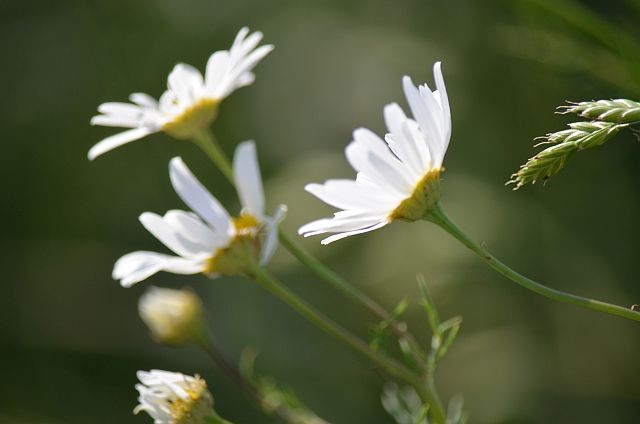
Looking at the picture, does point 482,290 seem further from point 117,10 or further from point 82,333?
point 117,10

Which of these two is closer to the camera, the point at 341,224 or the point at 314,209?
the point at 341,224

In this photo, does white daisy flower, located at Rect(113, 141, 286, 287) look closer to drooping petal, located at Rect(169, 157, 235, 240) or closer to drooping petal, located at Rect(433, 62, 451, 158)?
drooping petal, located at Rect(169, 157, 235, 240)

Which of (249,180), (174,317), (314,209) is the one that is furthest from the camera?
(314,209)

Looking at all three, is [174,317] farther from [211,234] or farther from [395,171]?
[395,171]

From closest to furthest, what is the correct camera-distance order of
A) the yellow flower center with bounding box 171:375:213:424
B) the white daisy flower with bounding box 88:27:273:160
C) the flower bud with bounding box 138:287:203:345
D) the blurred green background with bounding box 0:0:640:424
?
the yellow flower center with bounding box 171:375:213:424 → the white daisy flower with bounding box 88:27:273:160 → the flower bud with bounding box 138:287:203:345 → the blurred green background with bounding box 0:0:640:424

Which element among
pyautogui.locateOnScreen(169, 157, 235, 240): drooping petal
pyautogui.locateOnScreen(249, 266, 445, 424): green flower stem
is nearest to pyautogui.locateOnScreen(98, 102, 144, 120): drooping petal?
pyautogui.locateOnScreen(169, 157, 235, 240): drooping petal

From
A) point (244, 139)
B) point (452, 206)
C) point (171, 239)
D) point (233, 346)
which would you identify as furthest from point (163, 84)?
point (171, 239)

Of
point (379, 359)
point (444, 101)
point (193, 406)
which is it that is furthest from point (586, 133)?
point (193, 406)

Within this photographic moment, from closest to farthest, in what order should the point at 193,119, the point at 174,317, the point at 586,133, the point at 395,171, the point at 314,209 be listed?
the point at 586,133 < the point at 395,171 < the point at 193,119 < the point at 174,317 < the point at 314,209
